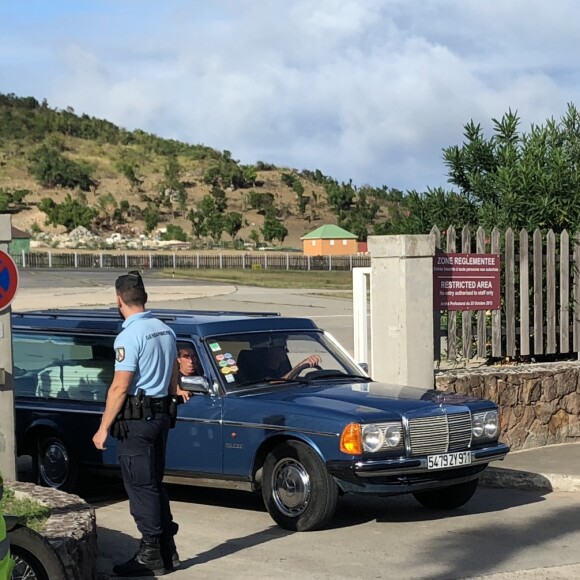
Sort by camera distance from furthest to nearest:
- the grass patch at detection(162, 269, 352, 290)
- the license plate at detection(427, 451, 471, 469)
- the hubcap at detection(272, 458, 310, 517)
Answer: the grass patch at detection(162, 269, 352, 290) → the license plate at detection(427, 451, 471, 469) → the hubcap at detection(272, 458, 310, 517)

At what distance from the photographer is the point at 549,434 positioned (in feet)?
40.0

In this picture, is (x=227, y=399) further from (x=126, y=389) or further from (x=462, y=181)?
(x=462, y=181)

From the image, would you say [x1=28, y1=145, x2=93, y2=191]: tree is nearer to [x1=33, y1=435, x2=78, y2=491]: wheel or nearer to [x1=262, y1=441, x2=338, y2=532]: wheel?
[x1=33, y1=435, x2=78, y2=491]: wheel

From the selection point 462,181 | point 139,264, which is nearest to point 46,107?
point 139,264

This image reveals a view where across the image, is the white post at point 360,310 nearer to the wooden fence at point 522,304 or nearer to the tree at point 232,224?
the wooden fence at point 522,304

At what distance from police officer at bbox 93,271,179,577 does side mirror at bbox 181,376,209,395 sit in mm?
1832

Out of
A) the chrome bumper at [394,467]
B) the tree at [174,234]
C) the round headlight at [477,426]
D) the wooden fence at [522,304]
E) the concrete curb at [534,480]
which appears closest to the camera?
the chrome bumper at [394,467]

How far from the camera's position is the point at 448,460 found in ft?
27.8

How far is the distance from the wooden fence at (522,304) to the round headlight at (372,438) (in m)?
3.94

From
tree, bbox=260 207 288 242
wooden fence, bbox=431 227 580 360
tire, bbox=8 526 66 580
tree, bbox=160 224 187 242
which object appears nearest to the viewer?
tire, bbox=8 526 66 580

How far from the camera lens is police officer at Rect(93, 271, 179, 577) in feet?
22.8

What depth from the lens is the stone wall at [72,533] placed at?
6.14m

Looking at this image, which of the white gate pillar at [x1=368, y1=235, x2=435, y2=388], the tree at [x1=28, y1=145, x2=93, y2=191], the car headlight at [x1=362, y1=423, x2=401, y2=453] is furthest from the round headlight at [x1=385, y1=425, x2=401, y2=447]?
the tree at [x1=28, y1=145, x2=93, y2=191]

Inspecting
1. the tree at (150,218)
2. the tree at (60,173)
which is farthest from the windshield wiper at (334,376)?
the tree at (60,173)
